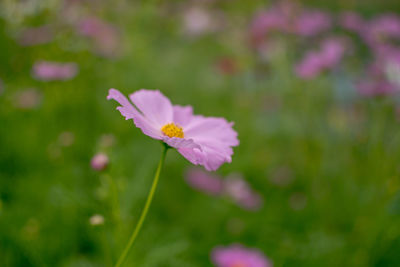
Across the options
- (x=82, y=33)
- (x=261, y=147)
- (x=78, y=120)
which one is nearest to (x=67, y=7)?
(x=82, y=33)

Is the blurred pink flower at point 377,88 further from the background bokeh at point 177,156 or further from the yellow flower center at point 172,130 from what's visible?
the yellow flower center at point 172,130

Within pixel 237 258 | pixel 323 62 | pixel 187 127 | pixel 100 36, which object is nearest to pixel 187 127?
pixel 187 127

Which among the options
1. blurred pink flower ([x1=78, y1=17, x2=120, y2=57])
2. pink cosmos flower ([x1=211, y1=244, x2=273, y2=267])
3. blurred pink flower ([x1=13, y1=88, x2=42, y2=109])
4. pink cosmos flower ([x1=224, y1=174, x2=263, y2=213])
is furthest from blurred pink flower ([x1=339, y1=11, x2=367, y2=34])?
blurred pink flower ([x1=13, y1=88, x2=42, y2=109])

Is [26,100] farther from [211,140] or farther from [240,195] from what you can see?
[211,140]

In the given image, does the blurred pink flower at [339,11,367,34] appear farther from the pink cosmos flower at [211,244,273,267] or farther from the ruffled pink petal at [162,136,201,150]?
the ruffled pink petal at [162,136,201,150]

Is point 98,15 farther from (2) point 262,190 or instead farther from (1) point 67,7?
(2) point 262,190
